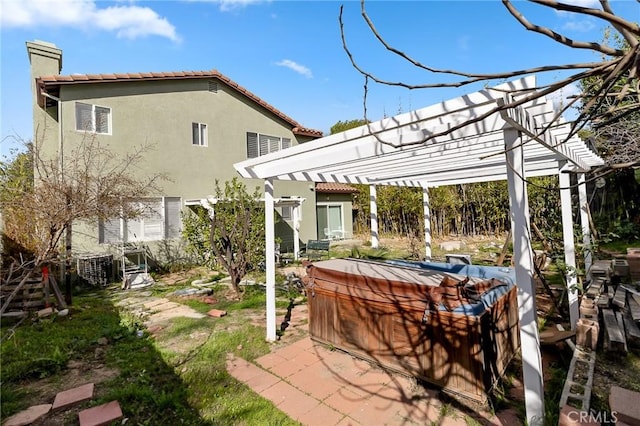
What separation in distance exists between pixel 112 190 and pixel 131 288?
290cm

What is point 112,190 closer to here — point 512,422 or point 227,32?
point 227,32

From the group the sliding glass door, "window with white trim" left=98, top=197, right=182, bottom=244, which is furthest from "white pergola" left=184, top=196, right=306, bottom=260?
the sliding glass door

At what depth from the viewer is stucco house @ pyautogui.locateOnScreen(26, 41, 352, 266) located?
9945 mm

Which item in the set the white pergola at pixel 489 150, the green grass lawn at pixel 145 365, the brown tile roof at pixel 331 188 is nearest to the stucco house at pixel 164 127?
the brown tile roof at pixel 331 188

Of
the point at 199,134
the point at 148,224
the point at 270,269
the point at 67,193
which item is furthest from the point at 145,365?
the point at 199,134

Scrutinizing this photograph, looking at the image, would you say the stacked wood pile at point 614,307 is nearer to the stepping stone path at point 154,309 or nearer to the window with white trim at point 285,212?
the stepping stone path at point 154,309

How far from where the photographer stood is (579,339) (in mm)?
4168

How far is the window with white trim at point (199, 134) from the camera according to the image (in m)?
12.5

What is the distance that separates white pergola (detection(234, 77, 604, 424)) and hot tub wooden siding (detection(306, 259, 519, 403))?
604mm

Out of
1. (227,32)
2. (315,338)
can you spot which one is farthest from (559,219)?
(227,32)

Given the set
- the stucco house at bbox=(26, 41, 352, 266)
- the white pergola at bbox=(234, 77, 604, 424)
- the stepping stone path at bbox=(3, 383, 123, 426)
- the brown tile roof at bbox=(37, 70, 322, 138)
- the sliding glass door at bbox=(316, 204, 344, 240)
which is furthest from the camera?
the sliding glass door at bbox=(316, 204, 344, 240)

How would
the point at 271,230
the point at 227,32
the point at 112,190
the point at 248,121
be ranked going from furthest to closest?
the point at 248,121 → the point at 112,190 → the point at 227,32 → the point at 271,230

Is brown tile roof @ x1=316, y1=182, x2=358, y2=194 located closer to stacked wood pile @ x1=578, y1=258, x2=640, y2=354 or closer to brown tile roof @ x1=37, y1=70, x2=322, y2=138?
brown tile roof @ x1=37, y1=70, x2=322, y2=138

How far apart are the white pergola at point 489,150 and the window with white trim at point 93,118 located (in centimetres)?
799
